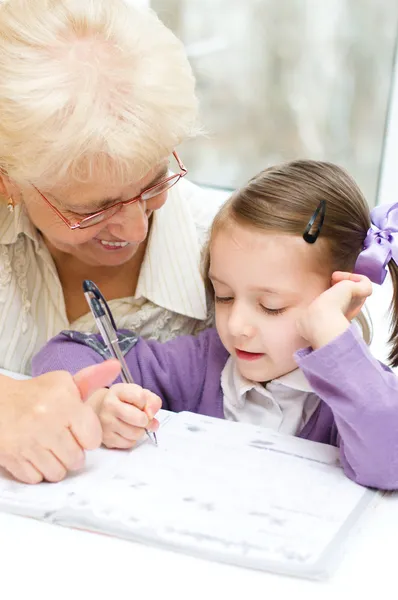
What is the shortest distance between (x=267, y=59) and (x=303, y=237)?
5.49ft

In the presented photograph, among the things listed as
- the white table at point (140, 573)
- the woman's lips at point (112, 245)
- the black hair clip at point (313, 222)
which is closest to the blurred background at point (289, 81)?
the woman's lips at point (112, 245)

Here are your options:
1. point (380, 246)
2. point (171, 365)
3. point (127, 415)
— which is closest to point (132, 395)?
point (127, 415)

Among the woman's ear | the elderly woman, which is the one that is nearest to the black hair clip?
the elderly woman

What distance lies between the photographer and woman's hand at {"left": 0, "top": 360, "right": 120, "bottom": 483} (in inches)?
43.1

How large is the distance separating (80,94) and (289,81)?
165 cm

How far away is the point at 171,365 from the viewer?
4.78ft

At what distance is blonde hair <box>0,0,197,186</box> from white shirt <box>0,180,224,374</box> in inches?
10.9

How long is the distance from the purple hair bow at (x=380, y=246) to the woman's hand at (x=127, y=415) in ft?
1.21

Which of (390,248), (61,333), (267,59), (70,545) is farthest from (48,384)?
(267,59)

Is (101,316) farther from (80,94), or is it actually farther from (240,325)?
(80,94)

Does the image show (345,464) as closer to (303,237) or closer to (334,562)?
(334,562)

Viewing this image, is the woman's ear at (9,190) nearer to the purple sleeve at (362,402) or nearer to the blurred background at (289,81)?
the purple sleeve at (362,402)

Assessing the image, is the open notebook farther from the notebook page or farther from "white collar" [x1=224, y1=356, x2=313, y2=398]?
"white collar" [x1=224, y1=356, x2=313, y2=398]

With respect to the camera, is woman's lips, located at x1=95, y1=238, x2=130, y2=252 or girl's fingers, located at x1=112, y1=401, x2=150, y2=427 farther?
woman's lips, located at x1=95, y1=238, x2=130, y2=252
